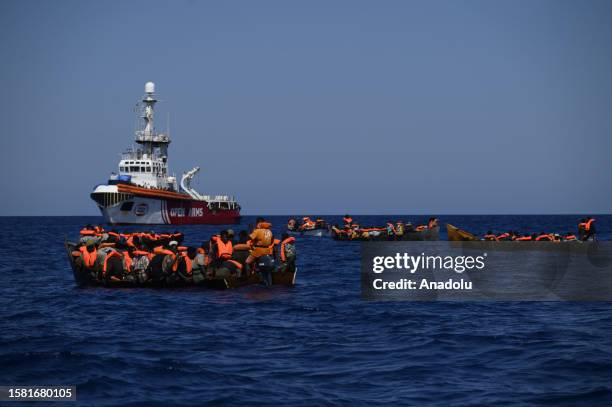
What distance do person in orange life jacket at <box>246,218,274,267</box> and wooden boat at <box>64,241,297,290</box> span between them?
2.33 ft

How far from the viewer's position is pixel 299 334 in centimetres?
1817

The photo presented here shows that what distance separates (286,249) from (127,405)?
17.0 meters

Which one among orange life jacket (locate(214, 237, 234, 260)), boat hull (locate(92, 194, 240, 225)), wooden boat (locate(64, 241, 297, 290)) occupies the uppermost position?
boat hull (locate(92, 194, 240, 225))

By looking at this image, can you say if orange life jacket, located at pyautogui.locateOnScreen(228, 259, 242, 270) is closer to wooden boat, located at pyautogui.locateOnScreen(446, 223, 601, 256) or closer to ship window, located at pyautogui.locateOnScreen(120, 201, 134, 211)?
wooden boat, located at pyautogui.locateOnScreen(446, 223, 601, 256)

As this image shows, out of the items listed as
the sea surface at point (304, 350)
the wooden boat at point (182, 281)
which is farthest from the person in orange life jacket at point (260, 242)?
the sea surface at point (304, 350)

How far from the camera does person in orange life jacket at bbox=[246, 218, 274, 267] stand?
27.8 meters

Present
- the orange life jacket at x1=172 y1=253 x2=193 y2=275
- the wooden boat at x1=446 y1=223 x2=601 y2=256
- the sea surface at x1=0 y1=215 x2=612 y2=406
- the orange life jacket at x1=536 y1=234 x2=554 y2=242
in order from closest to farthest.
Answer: the sea surface at x1=0 y1=215 x2=612 y2=406 < the orange life jacket at x1=172 y1=253 x2=193 y2=275 < the wooden boat at x1=446 y1=223 x2=601 y2=256 < the orange life jacket at x1=536 y1=234 x2=554 y2=242

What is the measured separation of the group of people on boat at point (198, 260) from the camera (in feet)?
91.5

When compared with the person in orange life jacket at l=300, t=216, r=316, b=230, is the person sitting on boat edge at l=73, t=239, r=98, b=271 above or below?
below

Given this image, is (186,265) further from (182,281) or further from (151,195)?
(151,195)

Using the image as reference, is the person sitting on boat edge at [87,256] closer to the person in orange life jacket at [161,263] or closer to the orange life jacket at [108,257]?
the orange life jacket at [108,257]

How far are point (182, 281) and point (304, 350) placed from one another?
13092 mm

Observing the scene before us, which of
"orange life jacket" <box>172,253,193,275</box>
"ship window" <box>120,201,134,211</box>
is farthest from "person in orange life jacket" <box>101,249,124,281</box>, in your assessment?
"ship window" <box>120,201,134,211</box>

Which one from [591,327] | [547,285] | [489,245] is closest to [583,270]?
[547,285]
